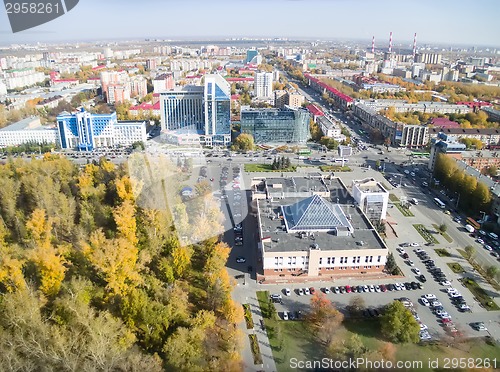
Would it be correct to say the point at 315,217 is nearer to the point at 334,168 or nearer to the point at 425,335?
the point at 425,335

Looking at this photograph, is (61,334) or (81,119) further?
(81,119)

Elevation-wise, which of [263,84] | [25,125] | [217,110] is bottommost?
[25,125]

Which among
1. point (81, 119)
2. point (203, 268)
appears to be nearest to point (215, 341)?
point (203, 268)

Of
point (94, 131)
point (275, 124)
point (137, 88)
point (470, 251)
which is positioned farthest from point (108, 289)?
point (137, 88)

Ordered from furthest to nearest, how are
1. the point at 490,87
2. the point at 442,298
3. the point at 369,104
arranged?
the point at 490,87, the point at 369,104, the point at 442,298

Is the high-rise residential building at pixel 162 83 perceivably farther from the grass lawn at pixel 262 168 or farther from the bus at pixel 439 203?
the bus at pixel 439 203

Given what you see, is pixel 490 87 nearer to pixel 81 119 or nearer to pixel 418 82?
pixel 418 82
